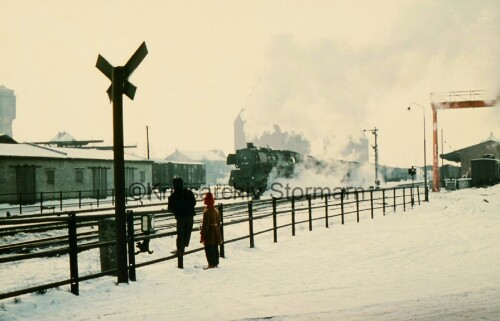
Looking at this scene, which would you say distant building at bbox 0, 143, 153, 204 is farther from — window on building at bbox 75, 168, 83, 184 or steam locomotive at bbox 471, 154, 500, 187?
steam locomotive at bbox 471, 154, 500, 187

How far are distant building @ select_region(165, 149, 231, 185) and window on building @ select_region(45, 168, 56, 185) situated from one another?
239 ft

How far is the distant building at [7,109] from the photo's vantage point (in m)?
99.1

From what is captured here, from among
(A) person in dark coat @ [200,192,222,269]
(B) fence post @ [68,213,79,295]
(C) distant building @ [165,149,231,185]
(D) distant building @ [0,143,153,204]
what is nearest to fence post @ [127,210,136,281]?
(B) fence post @ [68,213,79,295]

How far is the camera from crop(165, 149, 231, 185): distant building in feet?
355

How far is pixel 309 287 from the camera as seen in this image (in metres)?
7.70

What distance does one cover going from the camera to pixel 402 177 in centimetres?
9419

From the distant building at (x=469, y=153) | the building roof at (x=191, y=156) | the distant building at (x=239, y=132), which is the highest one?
the distant building at (x=239, y=132)

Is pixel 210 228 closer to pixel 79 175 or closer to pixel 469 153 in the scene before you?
pixel 79 175

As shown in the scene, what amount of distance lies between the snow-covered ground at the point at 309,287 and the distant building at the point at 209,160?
95712 millimetres

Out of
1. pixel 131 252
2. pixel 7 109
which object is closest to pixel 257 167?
pixel 131 252

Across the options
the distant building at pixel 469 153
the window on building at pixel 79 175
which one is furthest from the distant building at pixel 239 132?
the window on building at pixel 79 175

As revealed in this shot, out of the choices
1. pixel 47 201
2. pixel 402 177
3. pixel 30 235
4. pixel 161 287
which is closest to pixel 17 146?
pixel 47 201

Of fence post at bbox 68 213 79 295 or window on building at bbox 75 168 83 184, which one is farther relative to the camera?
window on building at bbox 75 168 83 184

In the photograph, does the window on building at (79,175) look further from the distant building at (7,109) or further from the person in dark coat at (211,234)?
the distant building at (7,109)
